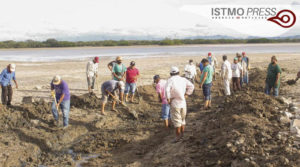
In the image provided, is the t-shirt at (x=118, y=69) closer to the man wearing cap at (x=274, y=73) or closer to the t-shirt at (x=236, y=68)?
the t-shirt at (x=236, y=68)

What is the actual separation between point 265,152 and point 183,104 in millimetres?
2242

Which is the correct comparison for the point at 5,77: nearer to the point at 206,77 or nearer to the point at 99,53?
the point at 206,77

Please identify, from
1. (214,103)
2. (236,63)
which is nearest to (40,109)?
(214,103)

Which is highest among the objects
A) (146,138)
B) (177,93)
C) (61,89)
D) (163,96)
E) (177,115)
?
(177,93)

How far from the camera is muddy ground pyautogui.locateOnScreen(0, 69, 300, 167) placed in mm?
5875

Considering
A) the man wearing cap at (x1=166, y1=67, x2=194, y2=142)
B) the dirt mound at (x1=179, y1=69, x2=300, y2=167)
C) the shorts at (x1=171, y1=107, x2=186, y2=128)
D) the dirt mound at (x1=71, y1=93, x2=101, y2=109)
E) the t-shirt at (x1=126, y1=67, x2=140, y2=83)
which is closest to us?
the dirt mound at (x1=179, y1=69, x2=300, y2=167)

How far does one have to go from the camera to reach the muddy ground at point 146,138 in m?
5.88

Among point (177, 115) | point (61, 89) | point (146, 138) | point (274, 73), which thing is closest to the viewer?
point (177, 115)

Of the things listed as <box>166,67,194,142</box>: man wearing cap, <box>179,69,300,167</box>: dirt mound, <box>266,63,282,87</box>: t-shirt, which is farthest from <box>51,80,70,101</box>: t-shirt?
<box>266,63,282,87</box>: t-shirt

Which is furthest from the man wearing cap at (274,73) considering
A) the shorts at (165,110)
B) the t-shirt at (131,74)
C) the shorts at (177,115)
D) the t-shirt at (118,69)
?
the t-shirt at (118,69)

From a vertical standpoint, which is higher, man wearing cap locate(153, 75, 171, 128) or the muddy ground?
man wearing cap locate(153, 75, 171, 128)

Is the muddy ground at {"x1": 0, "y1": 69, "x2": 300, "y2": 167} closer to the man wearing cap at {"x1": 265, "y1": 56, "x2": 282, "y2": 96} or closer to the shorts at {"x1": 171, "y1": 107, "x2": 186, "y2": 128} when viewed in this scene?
the shorts at {"x1": 171, "y1": 107, "x2": 186, "y2": 128}

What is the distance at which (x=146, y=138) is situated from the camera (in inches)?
344

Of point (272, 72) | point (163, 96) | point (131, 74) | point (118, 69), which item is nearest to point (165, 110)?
point (163, 96)
